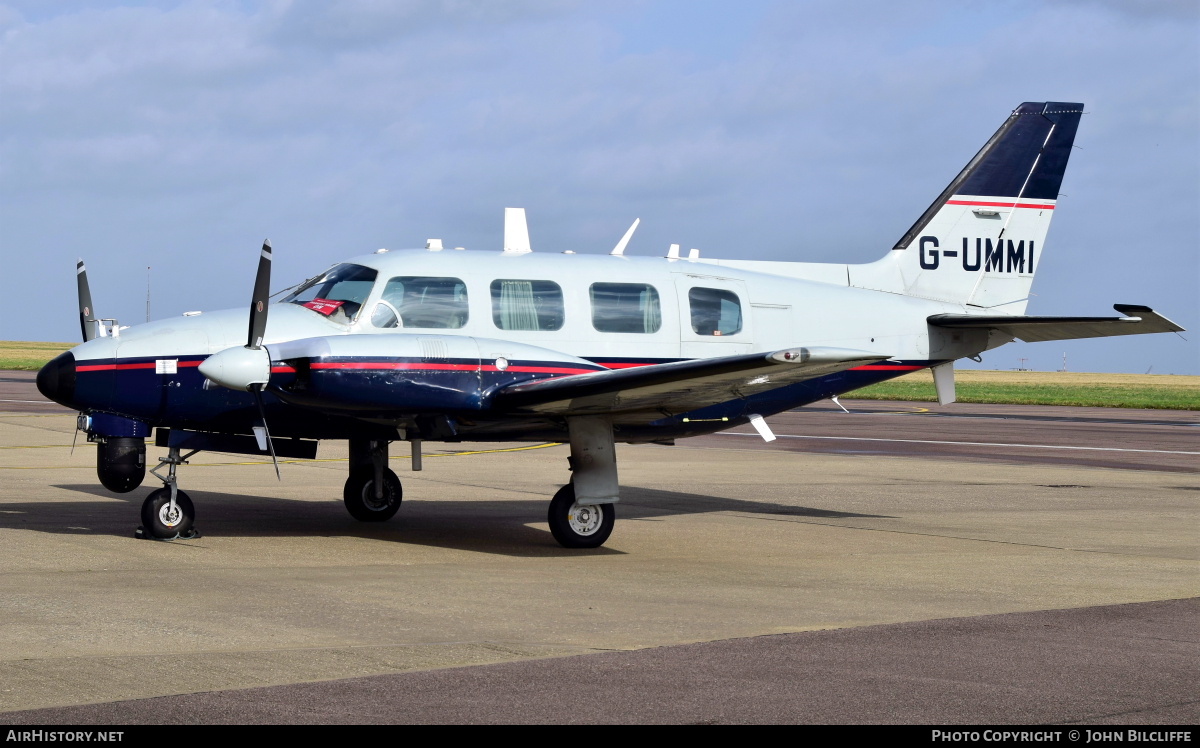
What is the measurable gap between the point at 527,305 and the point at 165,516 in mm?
4261

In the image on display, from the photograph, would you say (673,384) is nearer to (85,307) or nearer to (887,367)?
(887,367)

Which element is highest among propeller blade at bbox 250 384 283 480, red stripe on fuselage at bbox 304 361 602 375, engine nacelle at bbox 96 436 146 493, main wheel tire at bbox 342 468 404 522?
red stripe on fuselage at bbox 304 361 602 375

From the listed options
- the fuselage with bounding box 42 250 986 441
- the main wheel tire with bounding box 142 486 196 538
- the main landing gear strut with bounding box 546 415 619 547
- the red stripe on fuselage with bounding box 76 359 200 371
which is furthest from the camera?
the main landing gear strut with bounding box 546 415 619 547

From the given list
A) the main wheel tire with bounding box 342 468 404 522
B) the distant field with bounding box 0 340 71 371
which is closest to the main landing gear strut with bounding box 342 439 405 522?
the main wheel tire with bounding box 342 468 404 522

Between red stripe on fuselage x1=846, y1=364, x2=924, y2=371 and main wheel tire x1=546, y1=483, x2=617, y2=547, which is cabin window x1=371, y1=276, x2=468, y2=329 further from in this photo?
red stripe on fuselage x1=846, y1=364, x2=924, y2=371

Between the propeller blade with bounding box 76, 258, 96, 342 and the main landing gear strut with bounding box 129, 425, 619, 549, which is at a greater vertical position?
the propeller blade with bounding box 76, 258, 96, 342

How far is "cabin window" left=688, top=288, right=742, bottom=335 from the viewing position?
1398 centimetres

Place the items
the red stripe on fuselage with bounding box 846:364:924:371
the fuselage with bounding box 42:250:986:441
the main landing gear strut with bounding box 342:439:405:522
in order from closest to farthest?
1. the fuselage with bounding box 42:250:986:441
2. the main landing gear strut with bounding box 342:439:405:522
3. the red stripe on fuselage with bounding box 846:364:924:371

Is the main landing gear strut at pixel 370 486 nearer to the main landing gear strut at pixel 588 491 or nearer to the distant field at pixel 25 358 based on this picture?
the main landing gear strut at pixel 588 491

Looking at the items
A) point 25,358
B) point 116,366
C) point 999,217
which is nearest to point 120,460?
point 116,366

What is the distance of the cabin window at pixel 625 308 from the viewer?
44.6 feet

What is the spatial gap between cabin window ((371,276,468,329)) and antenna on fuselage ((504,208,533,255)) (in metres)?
1.22

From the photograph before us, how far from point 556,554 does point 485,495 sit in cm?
539

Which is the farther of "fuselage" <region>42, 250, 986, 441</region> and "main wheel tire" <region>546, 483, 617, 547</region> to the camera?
"main wheel tire" <region>546, 483, 617, 547</region>
